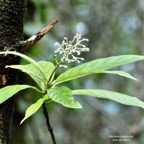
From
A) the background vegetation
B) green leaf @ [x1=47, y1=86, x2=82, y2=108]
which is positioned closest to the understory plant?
green leaf @ [x1=47, y1=86, x2=82, y2=108]

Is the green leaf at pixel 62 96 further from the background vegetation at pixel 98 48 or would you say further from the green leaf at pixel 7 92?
the background vegetation at pixel 98 48

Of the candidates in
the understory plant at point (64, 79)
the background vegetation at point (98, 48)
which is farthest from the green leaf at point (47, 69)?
the background vegetation at point (98, 48)

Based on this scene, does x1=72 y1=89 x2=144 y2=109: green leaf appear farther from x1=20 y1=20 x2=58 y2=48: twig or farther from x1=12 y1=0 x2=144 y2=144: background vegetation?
x1=12 y1=0 x2=144 y2=144: background vegetation

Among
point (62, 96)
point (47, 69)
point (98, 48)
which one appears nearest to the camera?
point (62, 96)

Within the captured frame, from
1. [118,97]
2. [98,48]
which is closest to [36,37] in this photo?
[118,97]

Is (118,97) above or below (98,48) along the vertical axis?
above

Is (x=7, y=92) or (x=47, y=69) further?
(x=47, y=69)

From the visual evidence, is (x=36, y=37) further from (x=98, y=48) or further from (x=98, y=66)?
(x=98, y=48)
